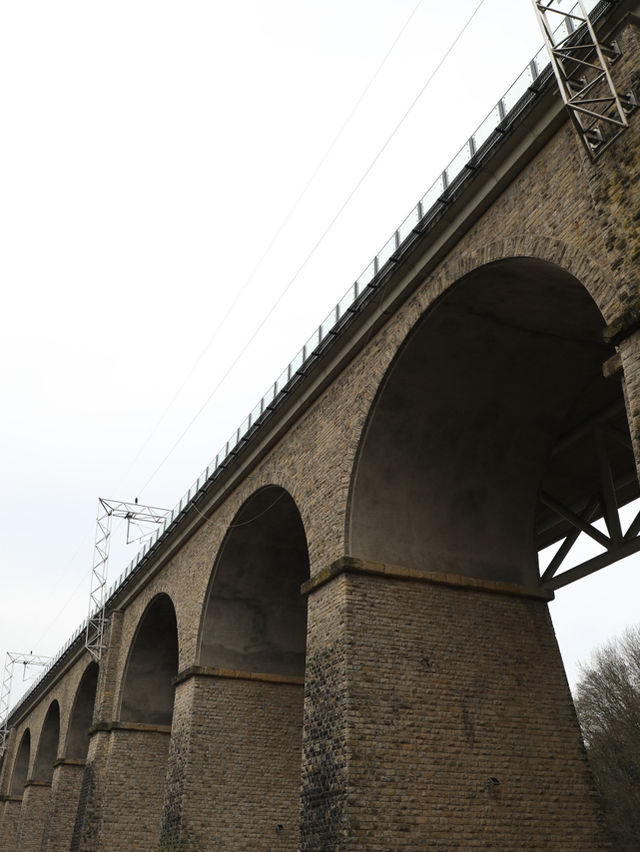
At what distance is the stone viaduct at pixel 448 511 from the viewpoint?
1073 cm

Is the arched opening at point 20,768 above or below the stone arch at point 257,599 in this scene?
above

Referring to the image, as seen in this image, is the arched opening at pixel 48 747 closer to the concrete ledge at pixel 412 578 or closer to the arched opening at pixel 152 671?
the arched opening at pixel 152 671

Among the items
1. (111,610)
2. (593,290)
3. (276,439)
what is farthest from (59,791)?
(593,290)

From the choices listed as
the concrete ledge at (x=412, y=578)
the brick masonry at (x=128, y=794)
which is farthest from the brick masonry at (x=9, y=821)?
the concrete ledge at (x=412, y=578)

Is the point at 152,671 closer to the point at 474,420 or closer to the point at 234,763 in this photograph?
the point at 234,763

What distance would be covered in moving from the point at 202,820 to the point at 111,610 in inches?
494

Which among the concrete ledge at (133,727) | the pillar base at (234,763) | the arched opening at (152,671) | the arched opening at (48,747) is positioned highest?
the arched opening at (48,747)

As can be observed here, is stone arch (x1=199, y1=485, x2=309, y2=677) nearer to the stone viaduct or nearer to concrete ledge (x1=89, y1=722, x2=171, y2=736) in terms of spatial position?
the stone viaduct

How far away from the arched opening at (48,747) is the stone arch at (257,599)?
2287cm

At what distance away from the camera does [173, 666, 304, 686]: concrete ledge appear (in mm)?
19219

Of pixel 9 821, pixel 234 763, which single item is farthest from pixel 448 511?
pixel 9 821

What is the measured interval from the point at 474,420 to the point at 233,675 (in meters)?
9.37

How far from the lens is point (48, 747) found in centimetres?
4069

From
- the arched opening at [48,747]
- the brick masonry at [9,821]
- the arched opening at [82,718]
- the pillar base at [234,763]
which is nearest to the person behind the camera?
the pillar base at [234,763]
